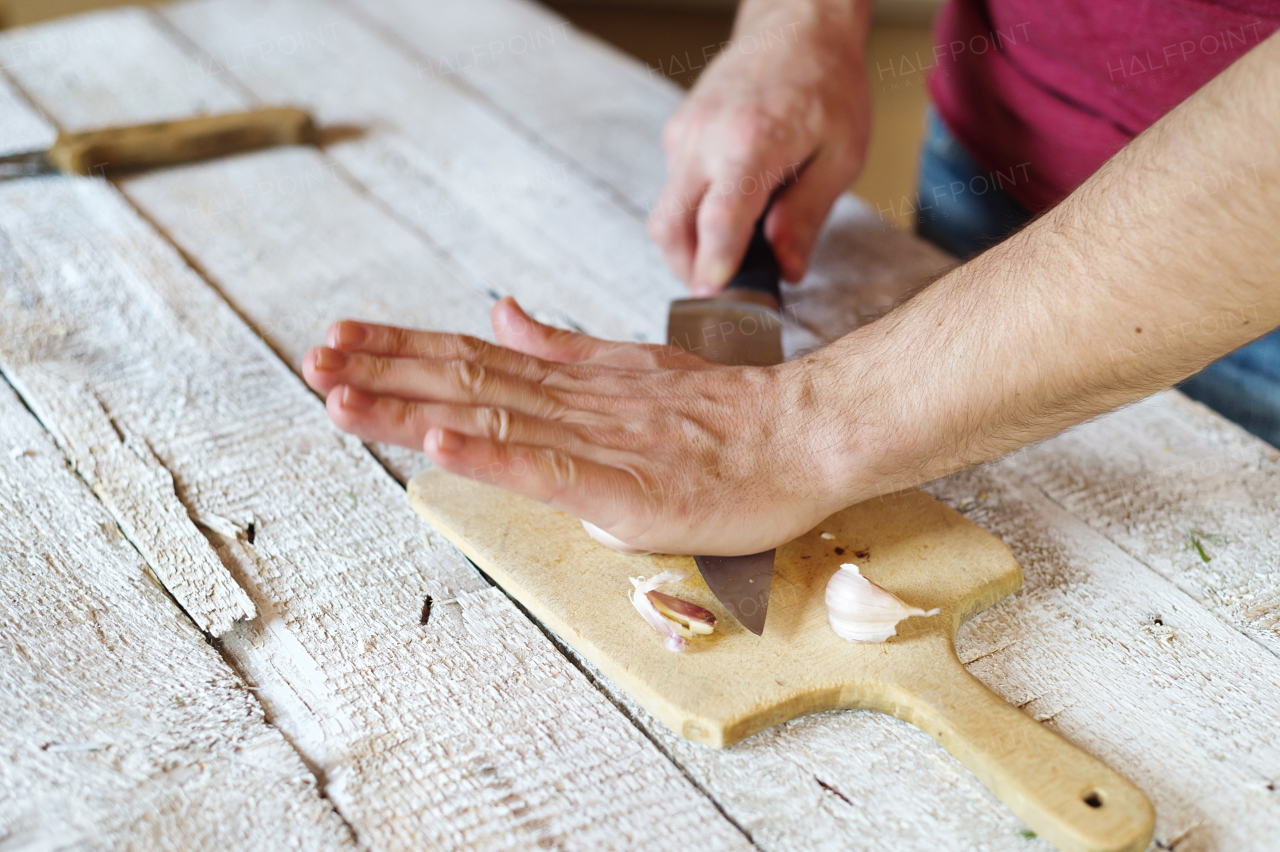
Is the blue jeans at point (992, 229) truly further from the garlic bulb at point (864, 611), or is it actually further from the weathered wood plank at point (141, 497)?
the weathered wood plank at point (141, 497)

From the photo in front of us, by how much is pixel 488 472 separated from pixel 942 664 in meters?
0.32

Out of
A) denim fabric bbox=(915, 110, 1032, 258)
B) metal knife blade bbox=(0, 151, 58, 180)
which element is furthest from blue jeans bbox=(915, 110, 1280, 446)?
metal knife blade bbox=(0, 151, 58, 180)

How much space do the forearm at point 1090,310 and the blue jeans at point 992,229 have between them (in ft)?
1.20

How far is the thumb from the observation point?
2.76 ft

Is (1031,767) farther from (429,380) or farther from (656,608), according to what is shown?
(429,380)

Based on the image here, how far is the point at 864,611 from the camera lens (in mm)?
645

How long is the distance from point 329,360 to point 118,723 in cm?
26

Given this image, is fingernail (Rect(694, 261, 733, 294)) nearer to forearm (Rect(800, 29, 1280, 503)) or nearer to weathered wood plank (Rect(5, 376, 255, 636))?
forearm (Rect(800, 29, 1280, 503))

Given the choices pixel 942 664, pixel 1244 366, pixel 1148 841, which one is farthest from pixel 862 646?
pixel 1244 366

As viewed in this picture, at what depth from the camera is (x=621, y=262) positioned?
113 centimetres

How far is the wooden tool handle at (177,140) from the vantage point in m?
1.19

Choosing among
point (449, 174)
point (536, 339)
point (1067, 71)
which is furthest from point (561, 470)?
point (1067, 71)

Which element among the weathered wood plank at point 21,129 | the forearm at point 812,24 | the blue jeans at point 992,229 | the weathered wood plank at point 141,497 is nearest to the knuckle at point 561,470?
the weathered wood plank at point 141,497

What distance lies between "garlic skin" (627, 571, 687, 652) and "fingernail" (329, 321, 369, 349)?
0.26 m
